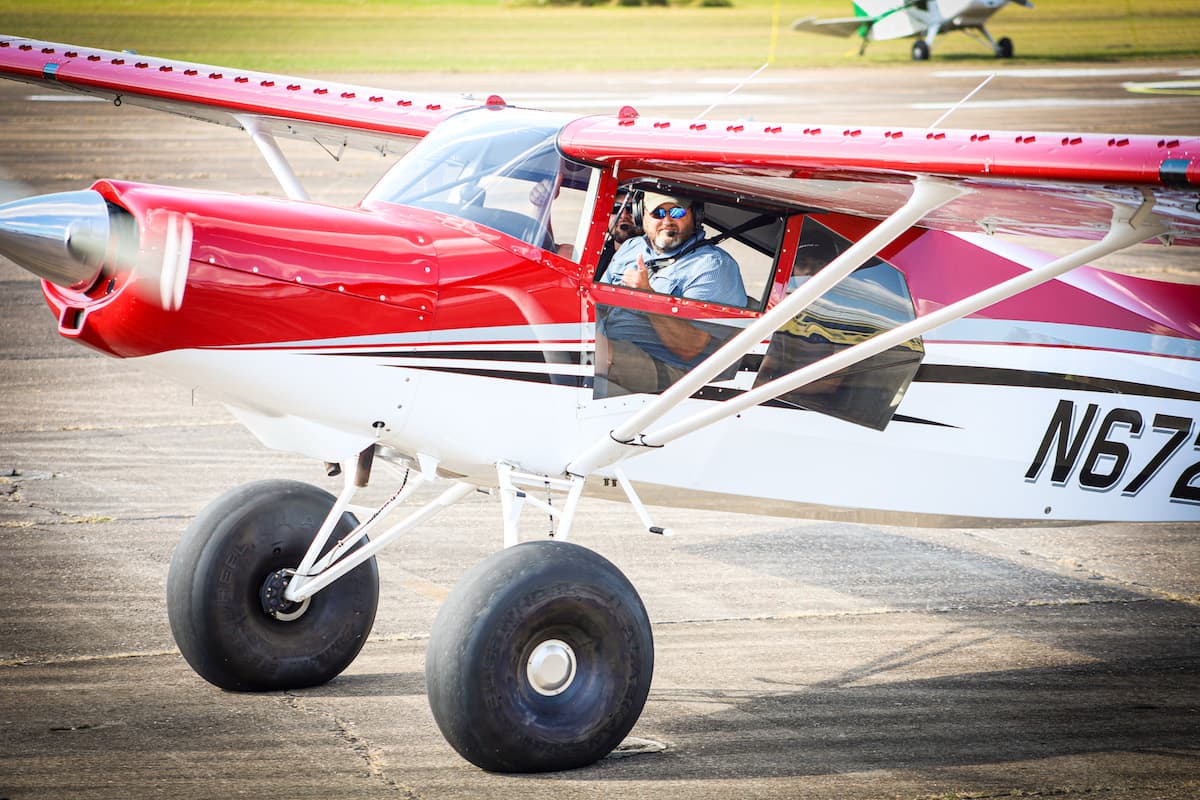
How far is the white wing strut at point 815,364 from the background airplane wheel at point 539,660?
0.55 meters

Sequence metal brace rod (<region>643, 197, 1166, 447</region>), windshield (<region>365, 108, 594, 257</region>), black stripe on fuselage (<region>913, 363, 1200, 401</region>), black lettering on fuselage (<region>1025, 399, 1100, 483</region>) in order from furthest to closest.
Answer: black lettering on fuselage (<region>1025, 399, 1100, 483</region>) < black stripe on fuselage (<region>913, 363, 1200, 401</region>) < windshield (<region>365, 108, 594, 257</region>) < metal brace rod (<region>643, 197, 1166, 447</region>)

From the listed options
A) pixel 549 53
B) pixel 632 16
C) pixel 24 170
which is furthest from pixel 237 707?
pixel 632 16

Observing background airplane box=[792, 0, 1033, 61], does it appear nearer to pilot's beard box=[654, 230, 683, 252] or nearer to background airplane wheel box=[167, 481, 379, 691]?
pilot's beard box=[654, 230, 683, 252]

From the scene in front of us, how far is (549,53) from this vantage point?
162ft

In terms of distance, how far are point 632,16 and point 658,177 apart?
203 feet

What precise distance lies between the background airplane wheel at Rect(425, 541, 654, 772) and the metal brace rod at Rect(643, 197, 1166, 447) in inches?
29.4

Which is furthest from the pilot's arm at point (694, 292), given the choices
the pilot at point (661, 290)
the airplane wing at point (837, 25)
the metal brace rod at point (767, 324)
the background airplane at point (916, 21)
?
the airplane wing at point (837, 25)

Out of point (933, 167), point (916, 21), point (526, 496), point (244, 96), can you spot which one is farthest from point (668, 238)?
point (916, 21)

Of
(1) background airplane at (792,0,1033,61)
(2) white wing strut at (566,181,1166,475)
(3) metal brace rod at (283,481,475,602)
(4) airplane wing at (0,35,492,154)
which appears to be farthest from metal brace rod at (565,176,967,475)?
(1) background airplane at (792,0,1033,61)

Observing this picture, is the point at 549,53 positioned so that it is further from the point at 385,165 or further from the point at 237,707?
the point at 237,707

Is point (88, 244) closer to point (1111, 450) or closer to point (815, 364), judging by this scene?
point (815, 364)

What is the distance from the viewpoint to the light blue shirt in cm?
661

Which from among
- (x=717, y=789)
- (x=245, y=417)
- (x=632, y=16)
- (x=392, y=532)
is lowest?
(x=632, y=16)

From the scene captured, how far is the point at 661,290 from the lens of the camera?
6672 millimetres
